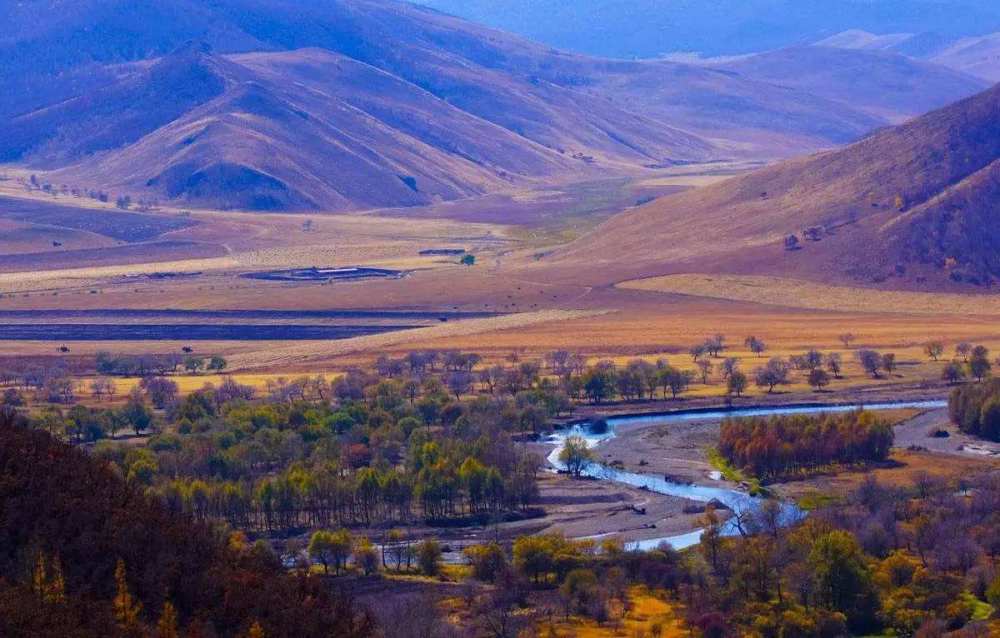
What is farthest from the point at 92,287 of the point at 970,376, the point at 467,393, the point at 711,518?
the point at 711,518

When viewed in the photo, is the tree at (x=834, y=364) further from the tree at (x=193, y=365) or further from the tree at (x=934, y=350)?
the tree at (x=193, y=365)

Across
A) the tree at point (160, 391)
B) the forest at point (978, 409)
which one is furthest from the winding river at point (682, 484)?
the tree at point (160, 391)

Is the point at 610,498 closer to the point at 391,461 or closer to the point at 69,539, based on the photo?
the point at 391,461

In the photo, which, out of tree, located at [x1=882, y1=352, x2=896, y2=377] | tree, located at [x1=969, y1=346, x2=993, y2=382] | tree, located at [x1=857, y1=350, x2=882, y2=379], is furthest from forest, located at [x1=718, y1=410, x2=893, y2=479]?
tree, located at [x1=882, y1=352, x2=896, y2=377]

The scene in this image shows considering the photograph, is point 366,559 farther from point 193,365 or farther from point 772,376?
point 193,365

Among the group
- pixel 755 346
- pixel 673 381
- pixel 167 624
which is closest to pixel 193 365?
pixel 673 381
